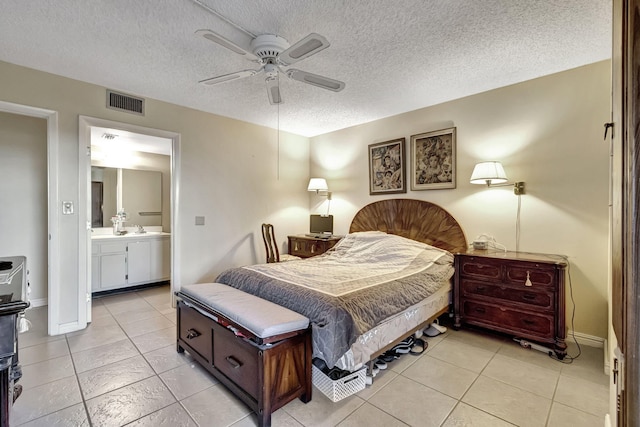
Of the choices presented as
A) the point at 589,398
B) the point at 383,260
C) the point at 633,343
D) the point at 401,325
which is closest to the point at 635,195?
the point at 633,343

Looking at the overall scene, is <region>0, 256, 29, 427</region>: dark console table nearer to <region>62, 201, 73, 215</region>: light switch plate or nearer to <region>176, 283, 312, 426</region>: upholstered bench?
<region>176, 283, 312, 426</region>: upholstered bench

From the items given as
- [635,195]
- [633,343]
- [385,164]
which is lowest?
[633,343]

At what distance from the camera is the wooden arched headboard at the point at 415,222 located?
138 inches

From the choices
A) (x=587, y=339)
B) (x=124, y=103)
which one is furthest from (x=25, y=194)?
(x=587, y=339)

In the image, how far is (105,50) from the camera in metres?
2.44

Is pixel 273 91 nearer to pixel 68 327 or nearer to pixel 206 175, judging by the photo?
pixel 206 175

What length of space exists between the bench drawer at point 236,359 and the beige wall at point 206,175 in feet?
6.66

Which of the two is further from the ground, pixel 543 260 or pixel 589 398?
pixel 543 260

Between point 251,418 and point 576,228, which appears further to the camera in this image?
point 576,228

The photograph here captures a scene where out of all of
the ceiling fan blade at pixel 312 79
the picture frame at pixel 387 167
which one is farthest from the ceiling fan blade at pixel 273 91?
the picture frame at pixel 387 167

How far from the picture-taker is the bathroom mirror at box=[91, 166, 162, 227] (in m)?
4.77

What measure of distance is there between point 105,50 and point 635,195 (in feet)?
11.0

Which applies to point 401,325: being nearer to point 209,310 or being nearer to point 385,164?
point 209,310

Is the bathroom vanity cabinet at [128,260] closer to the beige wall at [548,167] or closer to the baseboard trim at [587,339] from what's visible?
the beige wall at [548,167]
